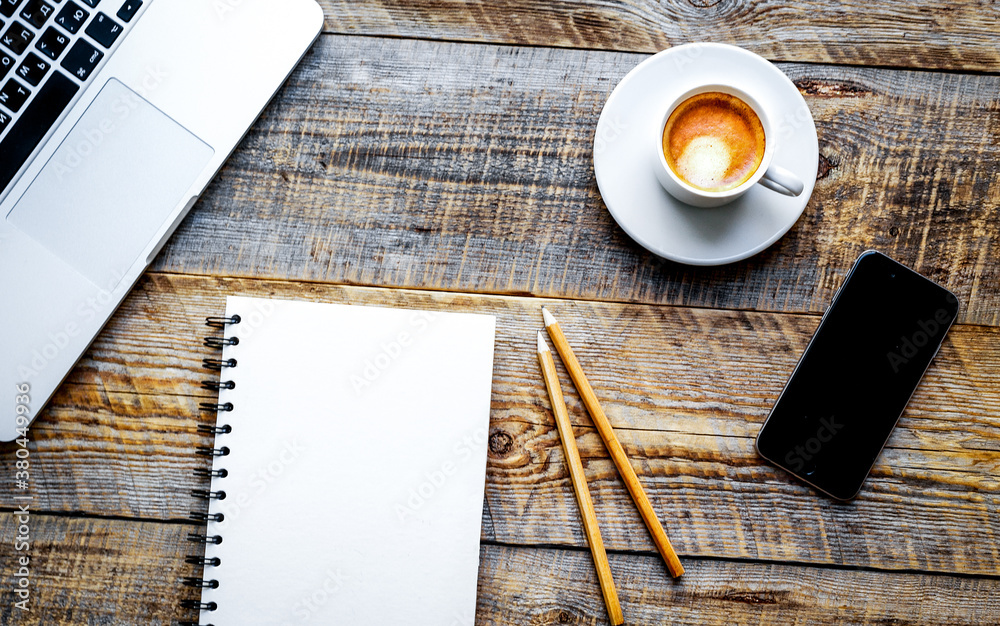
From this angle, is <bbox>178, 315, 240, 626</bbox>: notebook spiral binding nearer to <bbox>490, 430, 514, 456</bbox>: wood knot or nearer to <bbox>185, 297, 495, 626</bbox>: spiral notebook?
<bbox>185, 297, 495, 626</bbox>: spiral notebook

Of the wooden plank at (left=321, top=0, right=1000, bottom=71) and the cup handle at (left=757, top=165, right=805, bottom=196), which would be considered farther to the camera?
the wooden plank at (left=321, top=0, right=1000, bottom=71)

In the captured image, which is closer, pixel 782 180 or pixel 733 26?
pixel 782 180

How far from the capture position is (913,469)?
82 centimetres

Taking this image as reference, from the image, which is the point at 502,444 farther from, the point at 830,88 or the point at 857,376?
the point at 830,88

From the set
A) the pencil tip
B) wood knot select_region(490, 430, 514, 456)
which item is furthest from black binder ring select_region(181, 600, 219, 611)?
the pencil tip

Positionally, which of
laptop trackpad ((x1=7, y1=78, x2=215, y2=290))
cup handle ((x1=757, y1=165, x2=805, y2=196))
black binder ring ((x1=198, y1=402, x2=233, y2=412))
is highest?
cup handle ((x1=757, y1=165, x2=805, y2=196))

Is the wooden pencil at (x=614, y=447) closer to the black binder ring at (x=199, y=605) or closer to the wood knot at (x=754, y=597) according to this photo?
the wood knot at (x=754, y=597)

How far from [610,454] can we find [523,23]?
1.83 feet

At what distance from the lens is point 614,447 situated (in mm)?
807

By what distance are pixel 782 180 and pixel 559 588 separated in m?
0.55

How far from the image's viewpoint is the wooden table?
2.67 ft

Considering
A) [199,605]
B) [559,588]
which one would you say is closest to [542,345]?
[559,588]

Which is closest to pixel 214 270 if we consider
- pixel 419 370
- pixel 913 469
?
pixel 419 370

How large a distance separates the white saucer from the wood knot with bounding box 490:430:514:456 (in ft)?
0.95
